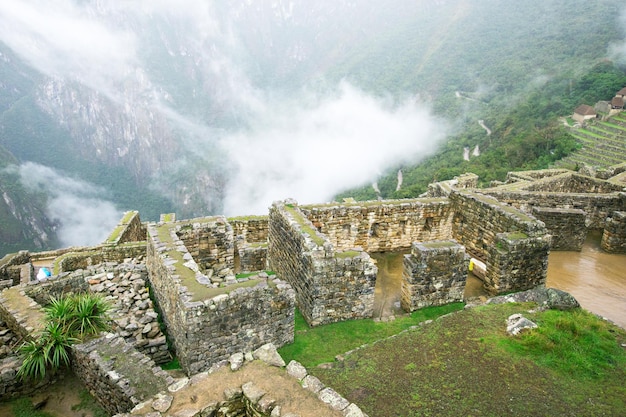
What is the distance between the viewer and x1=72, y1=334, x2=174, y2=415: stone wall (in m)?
6.82

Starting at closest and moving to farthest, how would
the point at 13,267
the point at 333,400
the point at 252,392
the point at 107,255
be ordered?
the point at 333,400, the point at 252,392, the point at 107,255, the point at 13,267

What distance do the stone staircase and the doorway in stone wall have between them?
26.5 meters

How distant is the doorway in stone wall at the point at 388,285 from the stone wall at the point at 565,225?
209 inches

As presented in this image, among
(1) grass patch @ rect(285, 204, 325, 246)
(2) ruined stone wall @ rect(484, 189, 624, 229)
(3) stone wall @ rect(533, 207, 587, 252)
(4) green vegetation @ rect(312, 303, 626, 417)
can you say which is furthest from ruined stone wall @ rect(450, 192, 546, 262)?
(1) grass patch @ rect(285, 204, 325, 246)

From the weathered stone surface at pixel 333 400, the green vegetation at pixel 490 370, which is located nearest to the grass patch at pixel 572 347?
the green vegetation at pixel 490 370

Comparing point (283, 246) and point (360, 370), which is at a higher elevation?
point (283, 246)

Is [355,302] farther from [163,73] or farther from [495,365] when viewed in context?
[163,73]

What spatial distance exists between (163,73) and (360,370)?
129 m

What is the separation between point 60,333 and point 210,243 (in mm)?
4231

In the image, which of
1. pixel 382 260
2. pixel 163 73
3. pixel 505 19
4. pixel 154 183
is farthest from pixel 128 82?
pixel 382 260

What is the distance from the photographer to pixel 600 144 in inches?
1684

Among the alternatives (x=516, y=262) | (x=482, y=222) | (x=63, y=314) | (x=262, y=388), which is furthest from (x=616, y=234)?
(x=63, y=314)

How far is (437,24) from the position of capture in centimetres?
11638

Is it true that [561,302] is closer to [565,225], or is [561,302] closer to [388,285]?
[388,285]
